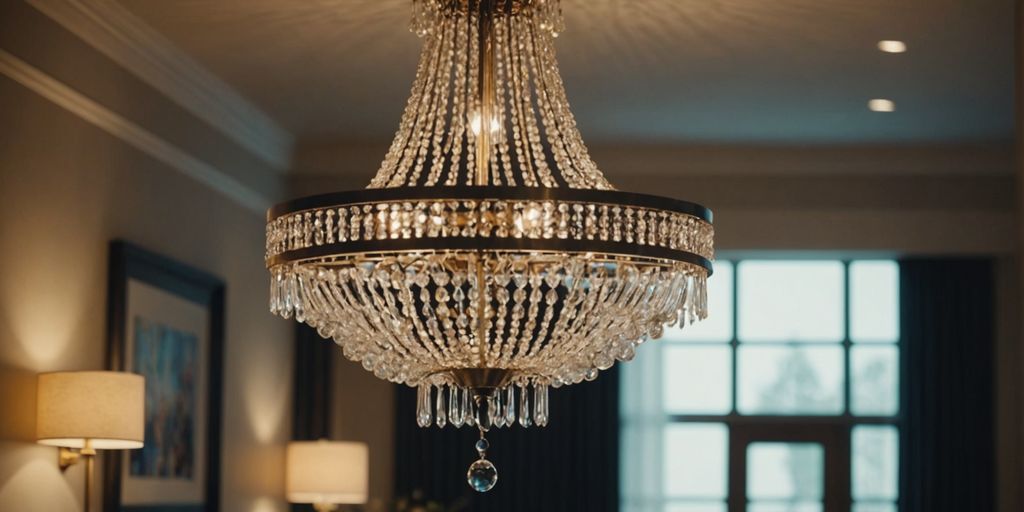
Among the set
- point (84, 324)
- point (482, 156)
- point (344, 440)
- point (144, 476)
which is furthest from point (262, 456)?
point (482, 156)

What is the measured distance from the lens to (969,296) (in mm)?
7992

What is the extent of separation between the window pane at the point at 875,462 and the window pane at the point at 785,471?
7.1 inches

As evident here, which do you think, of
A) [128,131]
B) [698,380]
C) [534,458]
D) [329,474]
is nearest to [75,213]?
[128,131]

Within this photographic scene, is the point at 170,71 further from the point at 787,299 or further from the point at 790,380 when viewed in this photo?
the point at 790,380

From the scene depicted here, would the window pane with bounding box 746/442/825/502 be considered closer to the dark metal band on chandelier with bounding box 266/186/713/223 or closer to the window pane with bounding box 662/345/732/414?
the window pane with bounding box 662/345/732/414

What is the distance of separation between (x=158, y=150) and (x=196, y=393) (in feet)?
3.42

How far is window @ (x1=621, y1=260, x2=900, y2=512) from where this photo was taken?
811cm

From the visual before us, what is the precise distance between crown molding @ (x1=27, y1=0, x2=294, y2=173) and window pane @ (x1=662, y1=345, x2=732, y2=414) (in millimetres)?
2284

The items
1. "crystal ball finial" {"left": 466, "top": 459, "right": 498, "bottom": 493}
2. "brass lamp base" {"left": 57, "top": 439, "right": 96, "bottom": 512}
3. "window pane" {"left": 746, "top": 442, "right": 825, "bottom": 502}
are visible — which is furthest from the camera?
"window pane" {"left": 746, "top": 442, "right": 825, "bottom": 502}

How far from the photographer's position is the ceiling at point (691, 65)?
216 inches

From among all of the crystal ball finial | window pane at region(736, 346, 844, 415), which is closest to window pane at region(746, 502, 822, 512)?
window pane at region(736, 346, 844, 415)

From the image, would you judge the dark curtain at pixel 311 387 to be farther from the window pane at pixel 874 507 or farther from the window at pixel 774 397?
the window pane at pixel 874 507

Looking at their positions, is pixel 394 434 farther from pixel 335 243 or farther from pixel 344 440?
pixel 335 243

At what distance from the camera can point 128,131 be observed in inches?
228
